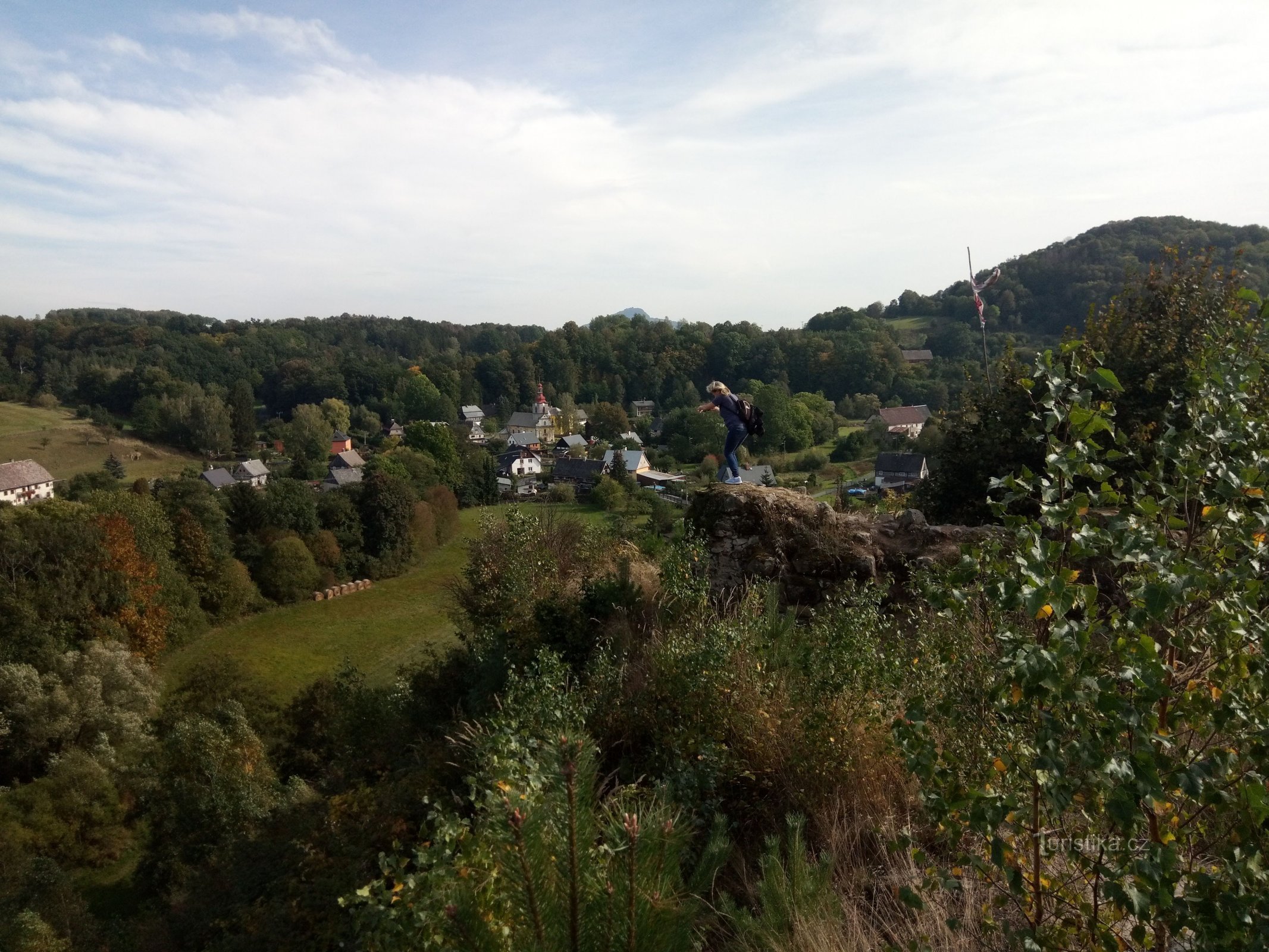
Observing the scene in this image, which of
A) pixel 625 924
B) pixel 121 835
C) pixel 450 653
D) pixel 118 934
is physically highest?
pixel 625 924

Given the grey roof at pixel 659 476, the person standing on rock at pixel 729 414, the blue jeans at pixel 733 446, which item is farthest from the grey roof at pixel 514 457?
the person standing on rock at pixel 729 414

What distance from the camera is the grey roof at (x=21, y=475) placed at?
3975 cm

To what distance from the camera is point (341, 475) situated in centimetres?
5281

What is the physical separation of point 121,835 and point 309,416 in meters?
57.6

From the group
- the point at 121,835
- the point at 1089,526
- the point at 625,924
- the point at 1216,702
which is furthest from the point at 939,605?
the point at 121,835

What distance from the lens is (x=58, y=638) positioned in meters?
23.4

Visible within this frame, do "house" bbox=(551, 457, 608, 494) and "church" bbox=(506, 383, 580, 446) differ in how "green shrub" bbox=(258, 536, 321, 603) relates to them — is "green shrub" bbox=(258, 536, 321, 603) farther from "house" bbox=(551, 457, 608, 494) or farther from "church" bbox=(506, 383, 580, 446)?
"church" bbox=(506, 383, 580, 446)

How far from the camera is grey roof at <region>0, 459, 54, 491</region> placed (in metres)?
39.8

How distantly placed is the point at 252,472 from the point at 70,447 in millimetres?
14888

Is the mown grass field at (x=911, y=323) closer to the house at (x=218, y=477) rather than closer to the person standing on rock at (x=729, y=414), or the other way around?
the house at (x=218, y=477)

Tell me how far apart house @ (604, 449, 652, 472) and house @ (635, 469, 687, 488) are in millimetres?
543

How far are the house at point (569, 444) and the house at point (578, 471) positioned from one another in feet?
21.4

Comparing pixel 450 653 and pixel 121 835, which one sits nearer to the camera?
pixel 450 653

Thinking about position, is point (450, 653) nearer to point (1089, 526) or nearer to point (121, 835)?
point (1089, 526)
